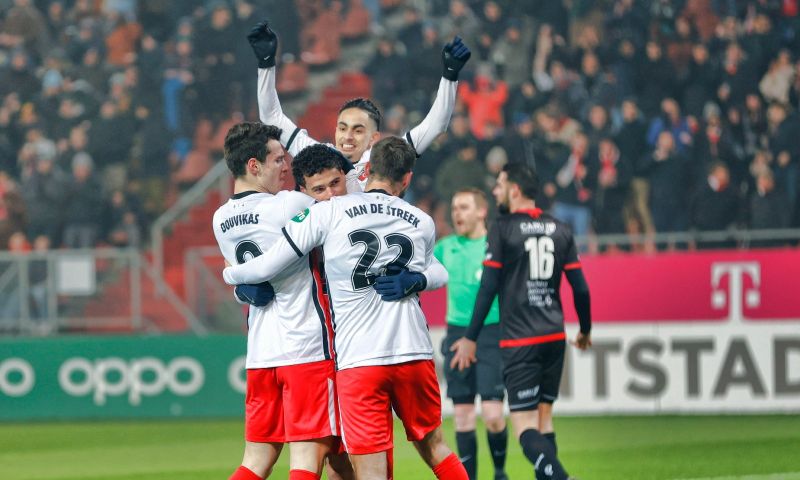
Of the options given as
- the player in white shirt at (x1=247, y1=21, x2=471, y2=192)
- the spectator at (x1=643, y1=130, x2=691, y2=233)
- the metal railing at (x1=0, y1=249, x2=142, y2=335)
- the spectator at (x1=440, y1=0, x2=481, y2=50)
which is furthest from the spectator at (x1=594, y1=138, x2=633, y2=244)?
the player in white shirt at (x1=247, y1=21, x2=471, y2=192)

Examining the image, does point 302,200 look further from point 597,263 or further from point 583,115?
point 583,115

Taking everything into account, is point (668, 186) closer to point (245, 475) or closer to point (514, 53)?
point (514, 53)

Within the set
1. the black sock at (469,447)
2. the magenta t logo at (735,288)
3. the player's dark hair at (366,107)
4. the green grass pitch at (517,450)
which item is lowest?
the green grass pitch at (517,450)

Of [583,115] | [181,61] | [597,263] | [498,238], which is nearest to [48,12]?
[181,61]

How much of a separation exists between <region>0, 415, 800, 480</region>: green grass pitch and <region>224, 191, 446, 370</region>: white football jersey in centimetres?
373

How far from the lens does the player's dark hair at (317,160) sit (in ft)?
20.0

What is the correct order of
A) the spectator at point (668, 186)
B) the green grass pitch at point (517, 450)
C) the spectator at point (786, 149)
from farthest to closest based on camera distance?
1. the spectator at point (668, 186)
2. the spectator at point (786, 149)
3. the green grass pitch at point (517, 450)

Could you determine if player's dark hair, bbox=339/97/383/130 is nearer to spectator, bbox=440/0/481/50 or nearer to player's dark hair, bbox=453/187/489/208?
player's dark hair, bbox=453/187/489/208

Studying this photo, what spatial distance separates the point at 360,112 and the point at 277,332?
4.71ft

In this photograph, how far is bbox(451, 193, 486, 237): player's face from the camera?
924cm

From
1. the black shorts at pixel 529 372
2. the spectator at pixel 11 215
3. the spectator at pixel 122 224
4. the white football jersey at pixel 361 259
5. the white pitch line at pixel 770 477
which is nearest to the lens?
the white football jersey at pixel 361 259

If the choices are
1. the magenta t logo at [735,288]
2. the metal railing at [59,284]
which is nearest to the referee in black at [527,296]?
the magenta t logo at [735,288]

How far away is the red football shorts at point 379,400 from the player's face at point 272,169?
1.05 meters

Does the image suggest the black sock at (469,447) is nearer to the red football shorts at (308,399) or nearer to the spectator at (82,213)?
the red football shorts at (308,399)
